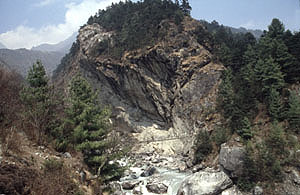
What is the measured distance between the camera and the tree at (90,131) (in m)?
9.73

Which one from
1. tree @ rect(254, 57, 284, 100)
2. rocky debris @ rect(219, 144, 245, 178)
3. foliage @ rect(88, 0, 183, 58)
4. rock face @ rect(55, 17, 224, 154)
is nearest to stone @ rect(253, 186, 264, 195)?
rocky debris @ rect(219, 144, 245, 178)

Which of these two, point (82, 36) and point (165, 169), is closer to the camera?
point (165, 169)

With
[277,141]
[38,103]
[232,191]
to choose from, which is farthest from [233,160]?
[38,103]

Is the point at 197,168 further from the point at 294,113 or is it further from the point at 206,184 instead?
the point at 294,113

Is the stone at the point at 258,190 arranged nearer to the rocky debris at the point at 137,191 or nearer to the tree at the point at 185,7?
the rocky debris at the point at 137,191

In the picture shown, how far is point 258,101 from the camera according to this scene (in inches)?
786

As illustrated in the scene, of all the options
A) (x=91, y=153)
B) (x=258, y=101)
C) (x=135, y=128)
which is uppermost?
(x=258, y=101)

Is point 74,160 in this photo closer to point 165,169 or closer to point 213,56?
point 165,169

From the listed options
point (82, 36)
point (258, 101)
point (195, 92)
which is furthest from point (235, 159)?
point (82, 36)

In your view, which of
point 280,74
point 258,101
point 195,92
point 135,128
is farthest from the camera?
point 135,128

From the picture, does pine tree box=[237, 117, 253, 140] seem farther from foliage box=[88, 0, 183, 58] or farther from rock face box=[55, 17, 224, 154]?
foliage box=[88, 0, 183, 58]

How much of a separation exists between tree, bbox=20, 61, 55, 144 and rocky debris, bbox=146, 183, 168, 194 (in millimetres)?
10448

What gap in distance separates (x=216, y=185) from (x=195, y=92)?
55.7 ft

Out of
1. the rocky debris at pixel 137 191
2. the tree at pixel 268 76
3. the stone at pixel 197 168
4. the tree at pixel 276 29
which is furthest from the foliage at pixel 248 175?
the tree at pixel 276 29
